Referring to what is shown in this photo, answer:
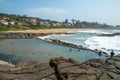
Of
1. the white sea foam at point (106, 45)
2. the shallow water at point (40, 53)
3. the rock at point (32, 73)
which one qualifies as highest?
the rock at point (32, 73)

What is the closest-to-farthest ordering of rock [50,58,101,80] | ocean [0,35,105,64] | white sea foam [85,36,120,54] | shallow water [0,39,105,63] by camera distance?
1. rock [50,58,101,80]
2. ocean [0,35,105,64]
3. shallow water [0,39,105,63]
4. white sea foam [85,36,120,54]

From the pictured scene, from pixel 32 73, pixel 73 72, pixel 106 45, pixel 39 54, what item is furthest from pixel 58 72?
pixel 106 45

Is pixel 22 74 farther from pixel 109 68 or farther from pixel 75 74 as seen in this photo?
pixel 109 68

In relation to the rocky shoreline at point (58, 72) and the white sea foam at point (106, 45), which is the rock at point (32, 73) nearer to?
the rocky shoreline at point (58, 72)

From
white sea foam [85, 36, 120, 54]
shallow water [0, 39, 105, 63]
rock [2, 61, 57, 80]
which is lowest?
white sea foam [85, 36, 120, 54]

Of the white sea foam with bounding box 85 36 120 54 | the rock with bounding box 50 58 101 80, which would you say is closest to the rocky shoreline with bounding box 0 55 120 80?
the rock with bounding box 50 58 101 80

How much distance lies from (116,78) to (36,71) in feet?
20.0

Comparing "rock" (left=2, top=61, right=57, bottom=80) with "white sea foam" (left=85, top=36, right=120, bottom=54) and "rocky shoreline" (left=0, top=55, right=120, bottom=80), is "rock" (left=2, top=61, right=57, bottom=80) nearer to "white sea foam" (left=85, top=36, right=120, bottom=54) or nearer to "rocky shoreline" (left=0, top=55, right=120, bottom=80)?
"rocky shoreline" (left=0, top=55, right=120, bottom=80)

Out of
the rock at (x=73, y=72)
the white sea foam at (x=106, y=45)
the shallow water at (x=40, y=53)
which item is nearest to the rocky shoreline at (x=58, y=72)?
the rock at (x=73, y=72)

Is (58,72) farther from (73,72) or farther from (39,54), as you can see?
(39,54)

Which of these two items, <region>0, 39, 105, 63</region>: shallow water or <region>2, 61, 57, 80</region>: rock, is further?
<region>0, 39, 105, 63</region>: shallow water

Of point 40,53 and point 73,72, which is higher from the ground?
point 73,72

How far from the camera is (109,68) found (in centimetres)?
1983

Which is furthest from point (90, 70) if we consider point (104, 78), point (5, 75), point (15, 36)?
point (15, 36)
